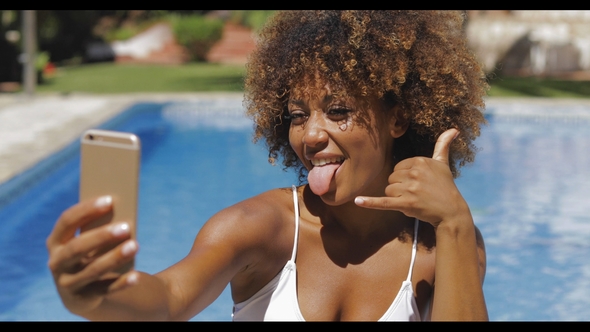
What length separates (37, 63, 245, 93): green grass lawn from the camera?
1744 cm

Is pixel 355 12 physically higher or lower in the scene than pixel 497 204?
higher

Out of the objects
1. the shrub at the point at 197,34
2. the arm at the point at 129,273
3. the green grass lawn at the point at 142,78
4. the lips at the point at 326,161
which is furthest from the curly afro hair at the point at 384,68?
the shrub at the point at 197,34

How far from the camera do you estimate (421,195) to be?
6.23ft

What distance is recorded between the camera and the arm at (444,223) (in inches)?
74.8

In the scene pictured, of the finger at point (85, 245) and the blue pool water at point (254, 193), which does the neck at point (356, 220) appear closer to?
the finger at point (85, 245)

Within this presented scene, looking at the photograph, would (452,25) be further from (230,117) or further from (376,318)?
(230,117)

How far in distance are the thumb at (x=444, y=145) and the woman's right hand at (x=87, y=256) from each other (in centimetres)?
110

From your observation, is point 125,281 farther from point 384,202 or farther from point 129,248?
point 384,202

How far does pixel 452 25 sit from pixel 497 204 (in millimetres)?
6751

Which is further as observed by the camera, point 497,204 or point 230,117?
point 230,117

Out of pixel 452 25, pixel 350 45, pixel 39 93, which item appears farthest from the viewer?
pixel 39 93

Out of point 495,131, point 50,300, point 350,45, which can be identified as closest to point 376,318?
point 350,45

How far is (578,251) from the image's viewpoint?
283 inches

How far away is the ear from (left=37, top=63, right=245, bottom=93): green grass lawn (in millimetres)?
12177
